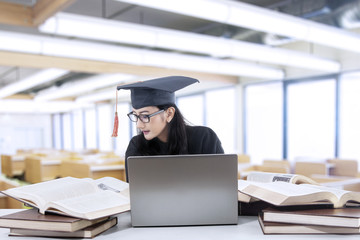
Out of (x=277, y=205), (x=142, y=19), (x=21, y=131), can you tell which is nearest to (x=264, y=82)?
(x=142, y=19)

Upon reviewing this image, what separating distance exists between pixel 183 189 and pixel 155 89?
0.61 meters

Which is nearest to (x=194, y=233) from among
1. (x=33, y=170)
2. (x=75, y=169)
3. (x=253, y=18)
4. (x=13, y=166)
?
(x=253, y=18)

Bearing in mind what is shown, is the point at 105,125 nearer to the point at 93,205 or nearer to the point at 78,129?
the point at 78,129

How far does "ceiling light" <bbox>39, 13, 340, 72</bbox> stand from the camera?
3287 mm

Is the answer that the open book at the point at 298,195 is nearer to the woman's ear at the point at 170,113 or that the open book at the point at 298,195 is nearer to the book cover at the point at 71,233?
the book cover at the point at 71,233

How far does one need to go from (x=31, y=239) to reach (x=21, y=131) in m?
18.3

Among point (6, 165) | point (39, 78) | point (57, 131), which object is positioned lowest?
point (6, 165)

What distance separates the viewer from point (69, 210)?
1032mm

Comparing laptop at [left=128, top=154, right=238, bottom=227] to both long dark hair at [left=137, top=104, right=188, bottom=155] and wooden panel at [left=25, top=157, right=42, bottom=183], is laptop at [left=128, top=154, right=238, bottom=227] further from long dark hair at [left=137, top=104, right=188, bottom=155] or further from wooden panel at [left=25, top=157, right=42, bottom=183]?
wooden panel at [left=25, top=157, right=42, bottom=183]

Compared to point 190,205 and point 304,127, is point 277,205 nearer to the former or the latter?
point 190,205

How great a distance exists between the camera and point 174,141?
1.76m

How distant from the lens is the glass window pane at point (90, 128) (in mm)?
14875

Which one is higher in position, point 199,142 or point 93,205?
point 199,142

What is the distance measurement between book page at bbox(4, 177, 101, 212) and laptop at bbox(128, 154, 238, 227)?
0.22m
